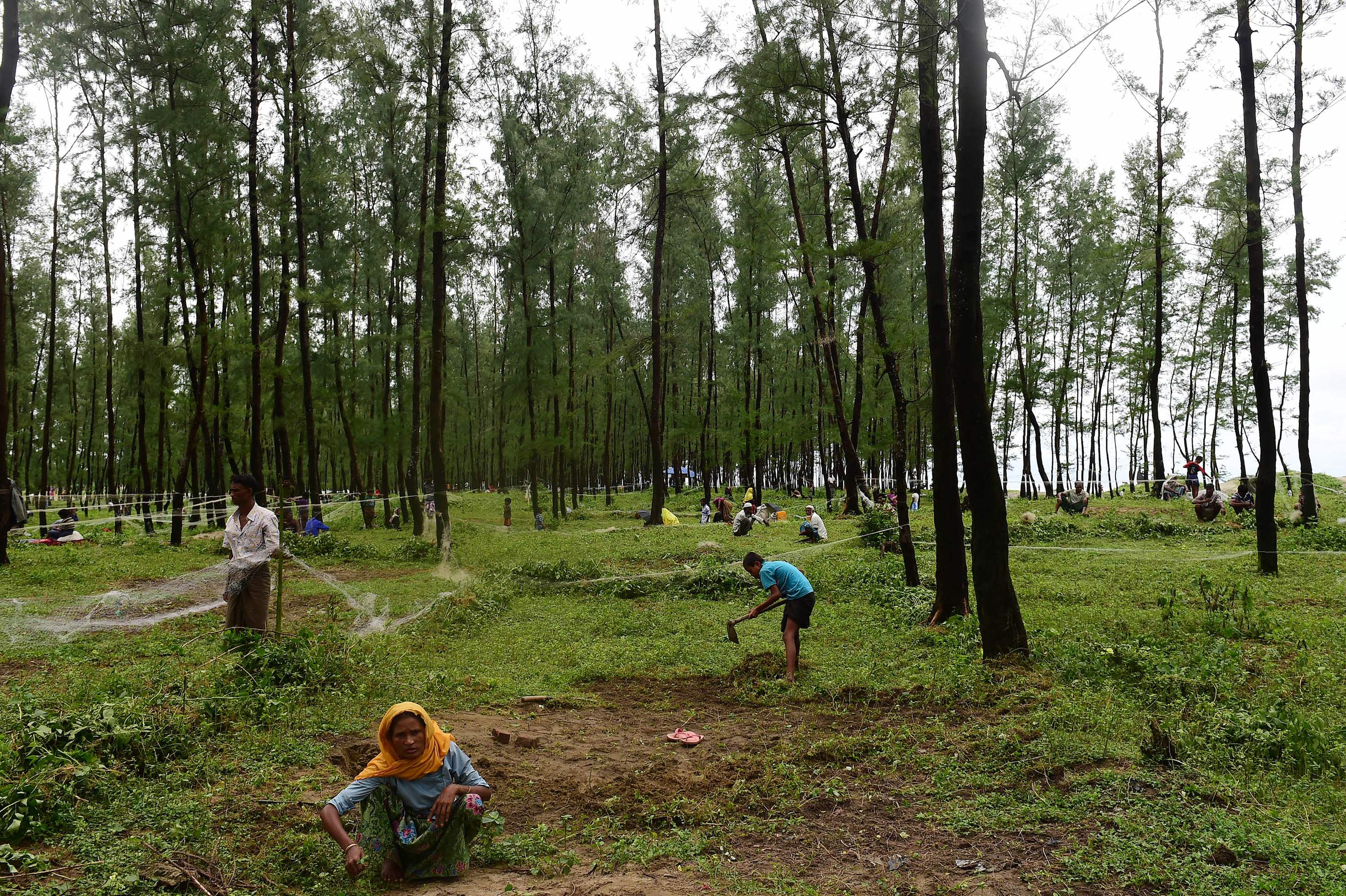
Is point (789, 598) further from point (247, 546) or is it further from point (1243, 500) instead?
point (1243, 500)

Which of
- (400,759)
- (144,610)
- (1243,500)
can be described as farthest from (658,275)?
(400,759)

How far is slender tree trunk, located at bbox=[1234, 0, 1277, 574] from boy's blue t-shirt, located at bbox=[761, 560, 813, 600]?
913cm

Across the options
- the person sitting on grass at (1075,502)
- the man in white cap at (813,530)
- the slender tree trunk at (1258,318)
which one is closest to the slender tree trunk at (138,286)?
the man in white cap at (813,530)

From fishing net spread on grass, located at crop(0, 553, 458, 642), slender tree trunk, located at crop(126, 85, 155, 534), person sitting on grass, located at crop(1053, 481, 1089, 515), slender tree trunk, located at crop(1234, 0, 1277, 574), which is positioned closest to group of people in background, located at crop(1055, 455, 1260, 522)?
person sitting on grass, located at crop(1053, 481, 1089, 515)

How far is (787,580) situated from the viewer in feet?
27.7

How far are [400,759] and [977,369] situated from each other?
643 cm

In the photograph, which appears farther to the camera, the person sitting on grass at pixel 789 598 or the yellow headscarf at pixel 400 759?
the person sitting on grass at pixel 789 598

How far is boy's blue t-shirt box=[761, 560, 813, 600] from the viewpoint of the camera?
834 centimetres

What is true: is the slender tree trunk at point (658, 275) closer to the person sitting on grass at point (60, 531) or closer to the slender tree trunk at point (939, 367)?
the slender tree trunk at point (939, 367)

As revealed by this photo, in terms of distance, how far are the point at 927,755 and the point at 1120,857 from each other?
5.82ft

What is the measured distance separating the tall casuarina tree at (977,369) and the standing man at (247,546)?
682cm

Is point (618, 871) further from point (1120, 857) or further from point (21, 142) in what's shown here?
point (21, 142)

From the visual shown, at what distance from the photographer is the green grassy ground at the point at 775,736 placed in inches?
152

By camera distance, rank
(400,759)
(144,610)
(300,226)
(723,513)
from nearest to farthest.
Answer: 1. (400,759)
2. (144,610)
3. (300,226)
4. (723,513)
